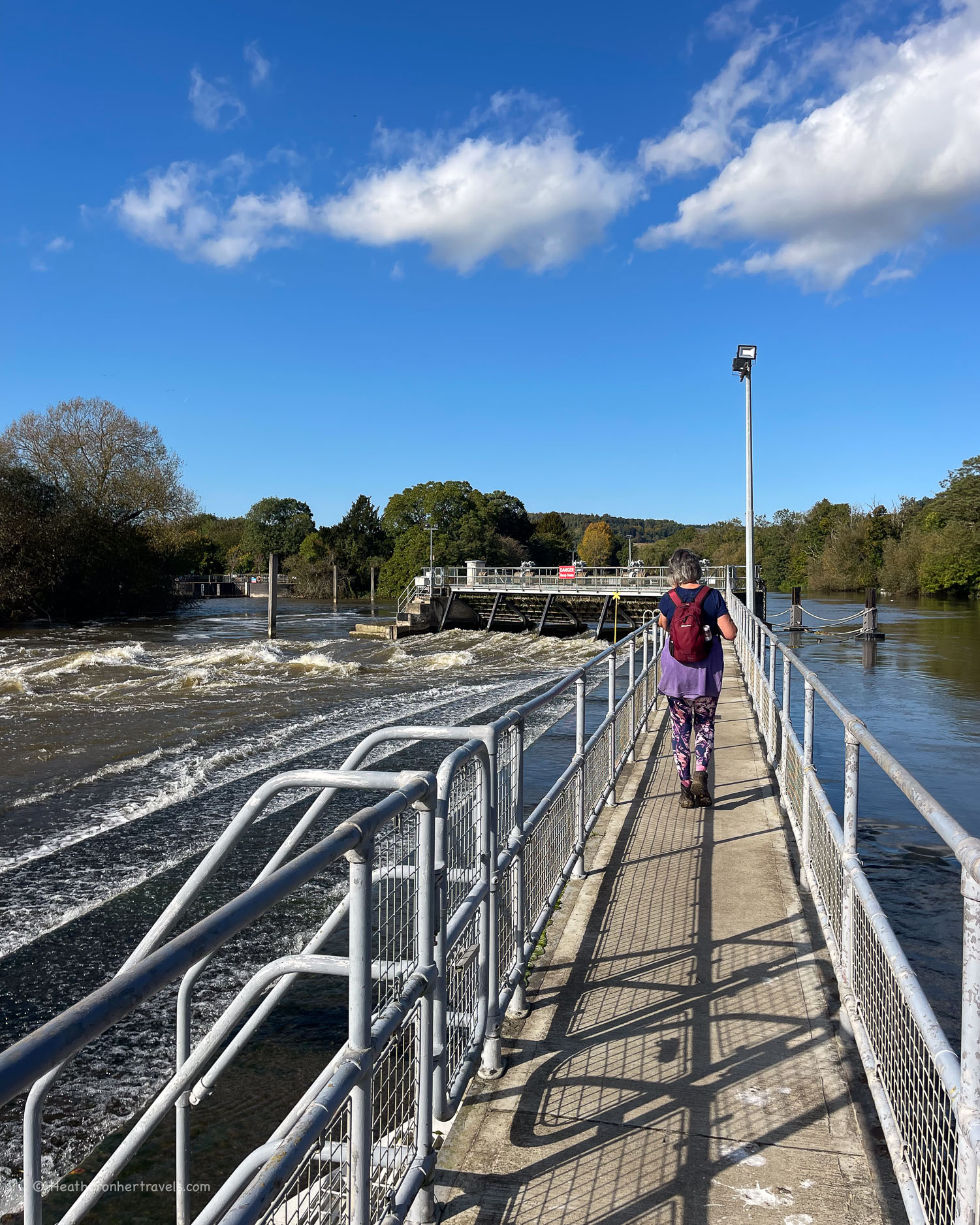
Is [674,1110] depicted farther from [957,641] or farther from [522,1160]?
[957,641]

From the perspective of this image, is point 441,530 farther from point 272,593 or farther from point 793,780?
point 793,780

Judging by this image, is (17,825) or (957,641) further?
(957,641)

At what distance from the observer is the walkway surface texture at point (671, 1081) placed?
8.70ft

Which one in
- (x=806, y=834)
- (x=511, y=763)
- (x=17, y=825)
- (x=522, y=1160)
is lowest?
(x=17, y=825)

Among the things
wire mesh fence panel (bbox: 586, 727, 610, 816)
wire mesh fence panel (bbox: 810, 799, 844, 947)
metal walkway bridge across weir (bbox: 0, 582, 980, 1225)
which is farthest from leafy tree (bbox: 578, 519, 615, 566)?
metal walkway bridge across weir (bbox: 0, 582, 980, 1225)

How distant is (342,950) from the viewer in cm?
706

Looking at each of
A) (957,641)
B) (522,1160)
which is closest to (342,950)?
(522,1160)

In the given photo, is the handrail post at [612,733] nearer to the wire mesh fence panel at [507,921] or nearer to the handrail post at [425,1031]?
the wire mesh fence panel at [507,921]

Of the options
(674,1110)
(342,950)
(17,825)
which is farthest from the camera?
(17,825)

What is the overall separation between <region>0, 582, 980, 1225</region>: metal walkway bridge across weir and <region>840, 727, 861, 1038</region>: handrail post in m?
0.02

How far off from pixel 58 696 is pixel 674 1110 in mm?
20960

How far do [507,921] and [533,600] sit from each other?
40506mm

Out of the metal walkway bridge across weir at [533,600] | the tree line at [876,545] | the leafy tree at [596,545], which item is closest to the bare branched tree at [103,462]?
the metal walkway bridge across weir at [533,600]

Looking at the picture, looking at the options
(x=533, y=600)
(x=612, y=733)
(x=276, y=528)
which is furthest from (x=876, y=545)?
(x=612, y=733)
